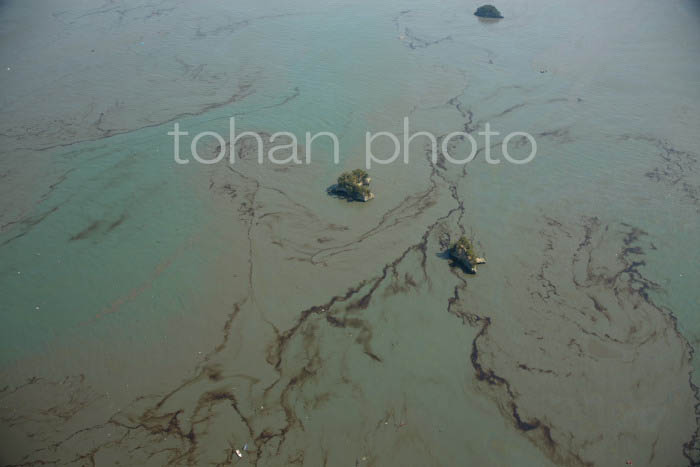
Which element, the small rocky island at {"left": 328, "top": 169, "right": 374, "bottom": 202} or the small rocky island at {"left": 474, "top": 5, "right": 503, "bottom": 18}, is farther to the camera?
the small rocky island at {"left": 474, "top": 5, "right": 503, "bottom": 18}

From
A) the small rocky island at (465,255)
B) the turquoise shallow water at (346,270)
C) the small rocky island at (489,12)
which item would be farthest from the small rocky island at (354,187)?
the small rocky island at (489,12)

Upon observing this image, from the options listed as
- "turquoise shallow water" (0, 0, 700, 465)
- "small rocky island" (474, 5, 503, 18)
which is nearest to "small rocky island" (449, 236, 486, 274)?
"turquoise shallow water" (0, 0, 700, 465)

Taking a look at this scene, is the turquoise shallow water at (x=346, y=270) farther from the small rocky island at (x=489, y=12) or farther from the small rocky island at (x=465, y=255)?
the small rocky island at (x=489, y=12)

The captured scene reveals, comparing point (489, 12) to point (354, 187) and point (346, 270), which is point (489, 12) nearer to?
point (354, 187)

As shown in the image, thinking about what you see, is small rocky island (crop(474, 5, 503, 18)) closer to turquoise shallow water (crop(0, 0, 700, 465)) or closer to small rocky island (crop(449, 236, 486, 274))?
turquoise shallow water (crop(0, 0, 700, 465))

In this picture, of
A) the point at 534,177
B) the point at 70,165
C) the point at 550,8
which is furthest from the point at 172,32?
the point at 550,8

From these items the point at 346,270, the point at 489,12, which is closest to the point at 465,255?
the point at 346,270

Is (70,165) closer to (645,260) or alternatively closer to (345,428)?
(345,428)
